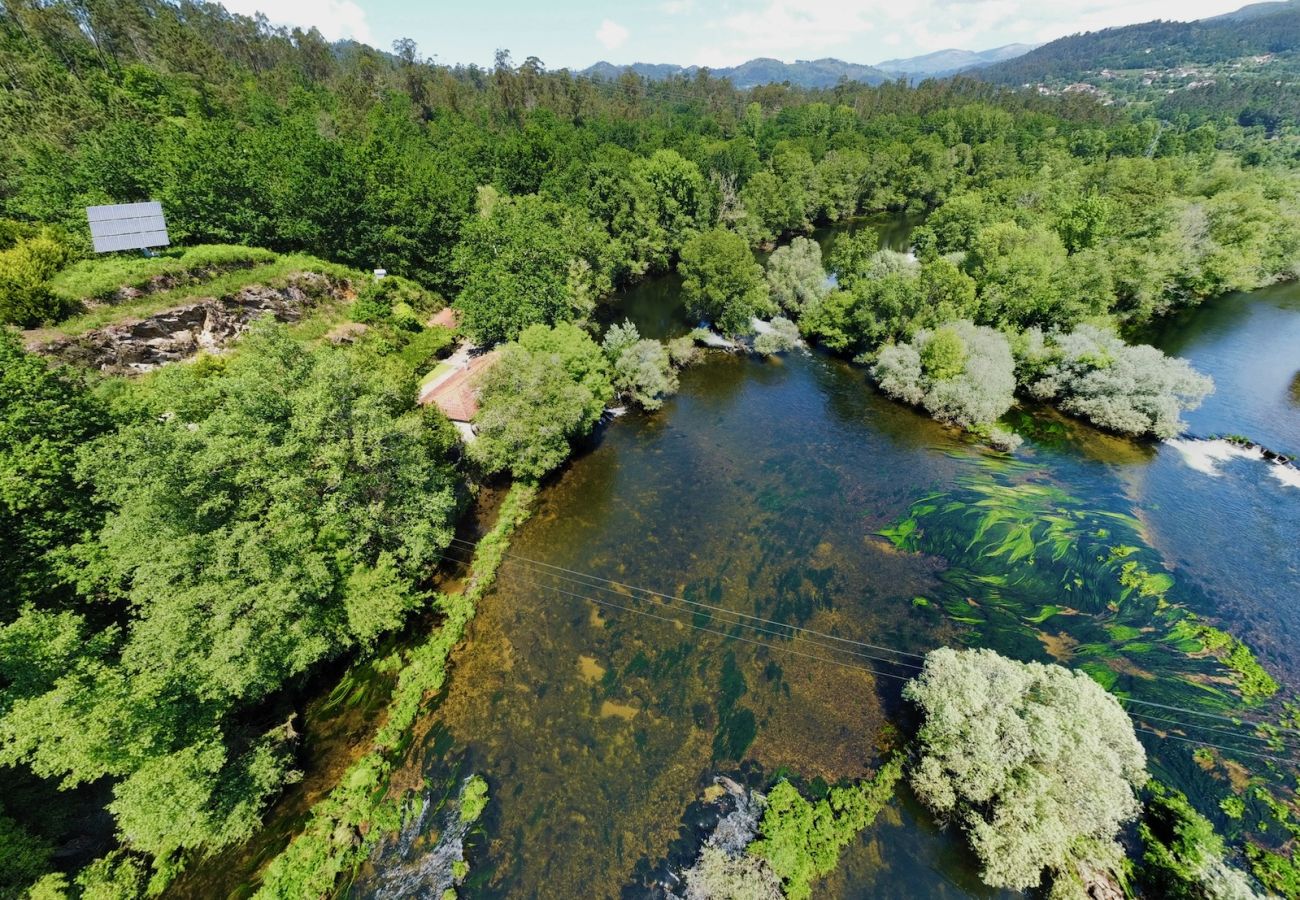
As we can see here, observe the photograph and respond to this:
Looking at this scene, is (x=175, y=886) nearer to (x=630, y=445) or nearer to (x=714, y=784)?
(x=714, y=784)

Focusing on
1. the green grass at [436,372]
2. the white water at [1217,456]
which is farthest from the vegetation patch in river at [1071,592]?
the green grass at [436,372]

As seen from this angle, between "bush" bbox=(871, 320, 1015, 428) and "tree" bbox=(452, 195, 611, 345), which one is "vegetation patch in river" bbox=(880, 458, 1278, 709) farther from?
"tree" bbox=(452, 195, 611, 345)

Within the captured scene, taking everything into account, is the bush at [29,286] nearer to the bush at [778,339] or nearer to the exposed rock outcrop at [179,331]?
the exposed rock outcrop at [179,331]

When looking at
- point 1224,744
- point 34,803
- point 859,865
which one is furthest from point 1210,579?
point 34,803

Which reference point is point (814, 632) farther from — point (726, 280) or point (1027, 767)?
point (726, 280)

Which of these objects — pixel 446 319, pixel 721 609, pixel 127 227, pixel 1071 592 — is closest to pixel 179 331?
pixel 127 227

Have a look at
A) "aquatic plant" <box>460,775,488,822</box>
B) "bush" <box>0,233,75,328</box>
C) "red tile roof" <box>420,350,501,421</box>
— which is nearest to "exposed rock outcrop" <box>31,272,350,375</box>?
"bush" <box>0,233,75,328</box>
